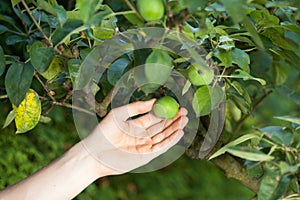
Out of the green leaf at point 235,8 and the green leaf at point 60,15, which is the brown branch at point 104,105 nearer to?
the green leaf at point 60,15

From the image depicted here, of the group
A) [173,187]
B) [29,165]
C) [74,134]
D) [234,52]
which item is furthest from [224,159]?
[173,187]

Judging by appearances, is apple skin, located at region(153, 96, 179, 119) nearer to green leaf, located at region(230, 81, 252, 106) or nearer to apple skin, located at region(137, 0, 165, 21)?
green leaf, located at region(230, 81, 252, 106)

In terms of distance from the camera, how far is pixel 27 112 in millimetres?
1006

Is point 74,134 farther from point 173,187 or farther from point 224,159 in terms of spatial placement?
point 224,159

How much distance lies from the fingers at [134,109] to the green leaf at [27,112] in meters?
0.15

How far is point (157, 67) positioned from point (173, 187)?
2.09 metres

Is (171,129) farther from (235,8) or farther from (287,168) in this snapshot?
(235,8)

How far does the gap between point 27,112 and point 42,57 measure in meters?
0.16

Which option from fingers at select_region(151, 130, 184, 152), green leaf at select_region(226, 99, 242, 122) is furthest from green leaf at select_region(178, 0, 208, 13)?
green leaf at select_region(226, 99, 242, 122)

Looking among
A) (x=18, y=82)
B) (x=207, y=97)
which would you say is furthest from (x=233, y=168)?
(x=18, y=82)

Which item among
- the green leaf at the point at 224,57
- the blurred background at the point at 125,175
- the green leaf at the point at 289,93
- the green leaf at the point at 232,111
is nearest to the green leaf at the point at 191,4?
the green leaf at the point at 224,57

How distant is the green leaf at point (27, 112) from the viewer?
101 cm

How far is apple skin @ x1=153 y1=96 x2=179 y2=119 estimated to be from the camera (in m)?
0.89

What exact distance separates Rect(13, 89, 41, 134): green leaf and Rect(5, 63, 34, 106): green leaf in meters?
0.07
